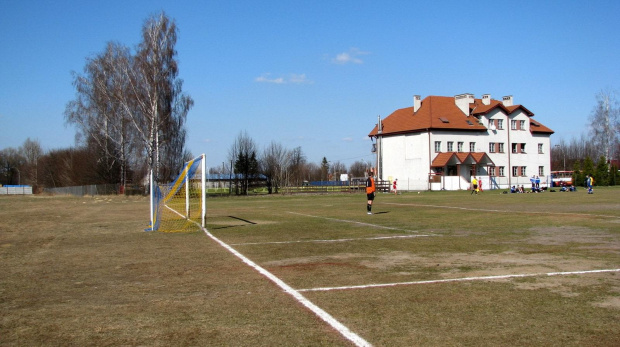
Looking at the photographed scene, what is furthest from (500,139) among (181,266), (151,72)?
(181,266)

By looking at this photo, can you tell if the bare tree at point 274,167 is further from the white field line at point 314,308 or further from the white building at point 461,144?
the white field line at point 314,308

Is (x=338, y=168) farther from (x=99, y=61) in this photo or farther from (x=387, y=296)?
(x=387, y=296)

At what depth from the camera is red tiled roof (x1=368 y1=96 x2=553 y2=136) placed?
65312mm

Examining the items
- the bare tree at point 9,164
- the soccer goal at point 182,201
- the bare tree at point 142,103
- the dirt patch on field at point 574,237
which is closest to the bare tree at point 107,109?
the bare tree at point 142,103

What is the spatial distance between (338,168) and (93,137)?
311 feet

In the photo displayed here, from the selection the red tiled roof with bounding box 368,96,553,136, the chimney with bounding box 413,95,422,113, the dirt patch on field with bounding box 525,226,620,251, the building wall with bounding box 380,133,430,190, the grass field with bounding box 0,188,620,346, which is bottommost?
the grass field with bounding box 0,188,620,346

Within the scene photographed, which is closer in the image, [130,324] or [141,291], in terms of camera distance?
[130,324]

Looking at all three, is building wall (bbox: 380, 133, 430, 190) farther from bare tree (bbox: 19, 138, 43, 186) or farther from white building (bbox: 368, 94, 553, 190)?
bare tree (bbox: 19, 138, 43, 186)

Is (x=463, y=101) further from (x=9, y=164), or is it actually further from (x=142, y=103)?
(x=9, y=164)

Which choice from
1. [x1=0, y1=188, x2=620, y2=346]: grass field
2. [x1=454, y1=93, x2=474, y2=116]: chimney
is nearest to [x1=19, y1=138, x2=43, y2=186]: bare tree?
[x1=454, y1=93, x2=474, y2=116]: chimney

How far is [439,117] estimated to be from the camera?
66062mm

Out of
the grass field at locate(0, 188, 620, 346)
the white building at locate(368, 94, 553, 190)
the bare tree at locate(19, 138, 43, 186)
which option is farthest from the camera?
the bare tree at locate(19, 138, 43, 186)

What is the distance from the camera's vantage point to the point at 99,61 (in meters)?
50.2

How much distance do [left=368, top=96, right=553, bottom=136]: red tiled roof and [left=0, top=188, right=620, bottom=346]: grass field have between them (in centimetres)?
5352
